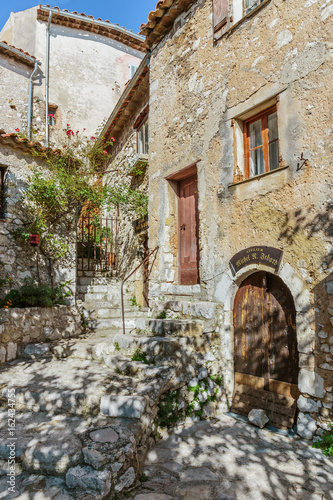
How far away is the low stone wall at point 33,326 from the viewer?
16.4ft

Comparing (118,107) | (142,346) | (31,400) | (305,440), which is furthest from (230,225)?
(118,107)

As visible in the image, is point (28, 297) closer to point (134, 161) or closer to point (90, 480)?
point (90, 480)

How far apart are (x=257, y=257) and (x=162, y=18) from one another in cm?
484

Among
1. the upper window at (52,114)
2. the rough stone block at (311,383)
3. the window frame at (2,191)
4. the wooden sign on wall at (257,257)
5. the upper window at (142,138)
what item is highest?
the upper window at (52,114)

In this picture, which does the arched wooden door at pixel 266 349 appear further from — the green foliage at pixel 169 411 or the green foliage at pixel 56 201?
the green foliage at pixel 56 201

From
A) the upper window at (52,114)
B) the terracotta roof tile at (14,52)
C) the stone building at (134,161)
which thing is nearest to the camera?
the stone building at (134,161)

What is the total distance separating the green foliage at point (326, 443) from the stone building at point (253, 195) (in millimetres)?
75

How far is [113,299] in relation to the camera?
7387mm

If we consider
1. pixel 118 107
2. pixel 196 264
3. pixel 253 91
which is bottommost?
pixel 196 264

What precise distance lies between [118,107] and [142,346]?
6.53 m

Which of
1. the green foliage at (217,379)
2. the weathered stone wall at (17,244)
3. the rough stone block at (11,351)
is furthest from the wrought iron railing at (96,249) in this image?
the green foliage at (217,379)

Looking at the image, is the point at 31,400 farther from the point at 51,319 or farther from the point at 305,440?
the point at 305,440

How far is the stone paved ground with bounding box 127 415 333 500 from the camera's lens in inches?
110

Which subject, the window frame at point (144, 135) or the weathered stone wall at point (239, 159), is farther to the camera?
the window frame at point (144, 135)
